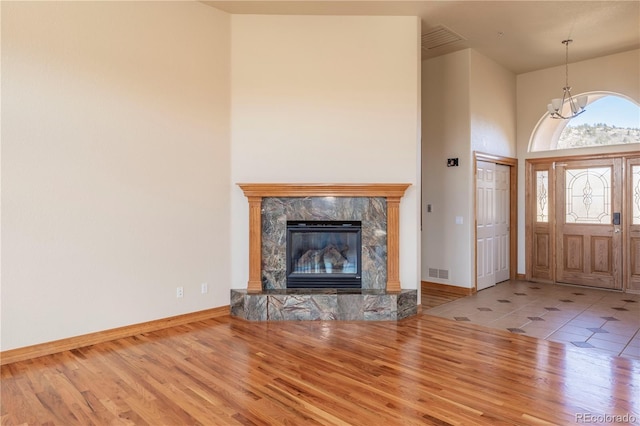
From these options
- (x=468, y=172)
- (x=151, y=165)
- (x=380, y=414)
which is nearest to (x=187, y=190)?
(x=151, y=165)

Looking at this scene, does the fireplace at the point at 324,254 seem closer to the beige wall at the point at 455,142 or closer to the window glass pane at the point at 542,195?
the beige wall at the point at 455,142

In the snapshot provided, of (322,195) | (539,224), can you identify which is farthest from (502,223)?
(322,195)

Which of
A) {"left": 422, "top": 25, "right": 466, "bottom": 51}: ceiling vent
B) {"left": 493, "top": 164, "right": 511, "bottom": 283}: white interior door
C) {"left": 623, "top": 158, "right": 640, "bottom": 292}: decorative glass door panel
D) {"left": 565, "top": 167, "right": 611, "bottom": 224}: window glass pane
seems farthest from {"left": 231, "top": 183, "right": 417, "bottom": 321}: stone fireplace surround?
{"left": 623, "top": 158, "right": 640, "bottom": 292}: decorative glass door panel

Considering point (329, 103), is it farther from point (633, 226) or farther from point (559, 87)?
point (633, 226)

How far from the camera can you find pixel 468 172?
18.7 ft

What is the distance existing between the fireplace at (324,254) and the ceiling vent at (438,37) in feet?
8.90

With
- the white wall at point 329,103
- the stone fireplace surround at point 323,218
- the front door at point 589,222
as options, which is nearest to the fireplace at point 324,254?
the stone fireplace surround at point 323,218

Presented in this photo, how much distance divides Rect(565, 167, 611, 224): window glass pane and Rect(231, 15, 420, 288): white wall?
3.35 metres

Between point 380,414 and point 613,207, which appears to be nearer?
point 380,414

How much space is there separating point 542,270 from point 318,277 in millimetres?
4267

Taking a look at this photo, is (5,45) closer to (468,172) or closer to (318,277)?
(318,277)

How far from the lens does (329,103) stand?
4598mm

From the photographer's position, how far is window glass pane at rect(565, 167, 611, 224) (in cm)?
596

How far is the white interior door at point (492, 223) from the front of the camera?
19.6 feet
